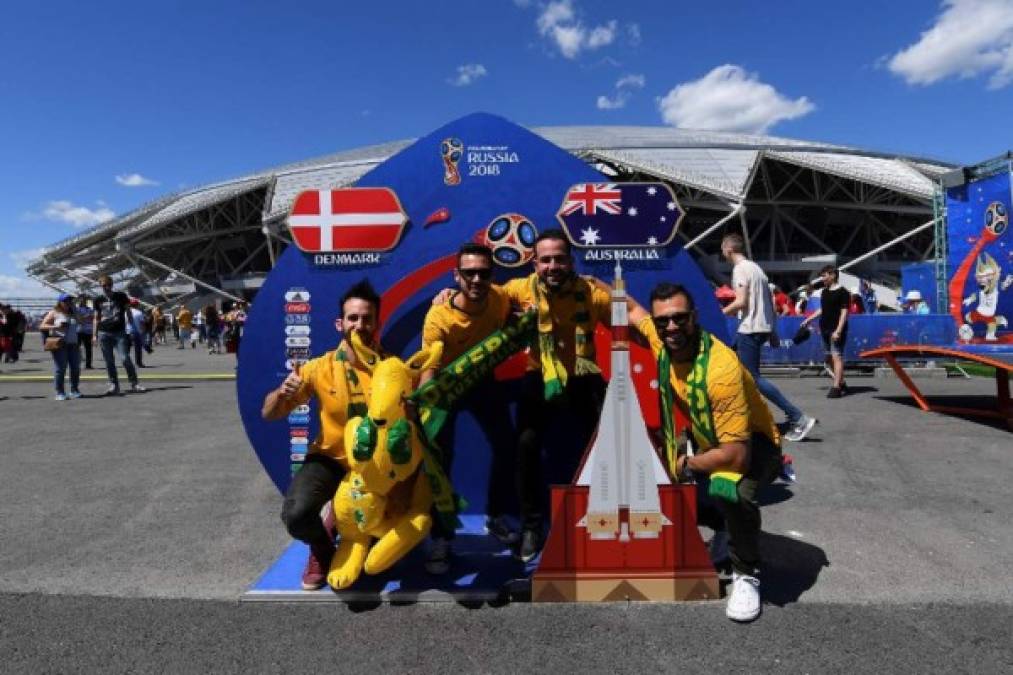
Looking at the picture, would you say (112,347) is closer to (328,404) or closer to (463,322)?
(328,404)

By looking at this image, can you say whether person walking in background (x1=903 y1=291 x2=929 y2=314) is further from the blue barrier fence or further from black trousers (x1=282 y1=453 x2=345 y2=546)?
black trousers (x1=282 y1=453 x2=345 y2=546)

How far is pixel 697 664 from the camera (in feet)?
7.95

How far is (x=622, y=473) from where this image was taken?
3.00m

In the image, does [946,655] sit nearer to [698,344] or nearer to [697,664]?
[697,664]

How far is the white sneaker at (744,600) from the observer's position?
109 inches

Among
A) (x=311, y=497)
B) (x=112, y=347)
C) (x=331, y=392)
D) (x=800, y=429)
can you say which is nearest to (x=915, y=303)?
(x=800, y=429)

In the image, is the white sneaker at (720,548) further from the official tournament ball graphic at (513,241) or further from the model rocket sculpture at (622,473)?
the official tournament ball graphic at (513,241)

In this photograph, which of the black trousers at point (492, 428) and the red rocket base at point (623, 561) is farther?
the black trousers at point (492, 428)

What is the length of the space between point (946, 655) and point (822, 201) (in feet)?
151

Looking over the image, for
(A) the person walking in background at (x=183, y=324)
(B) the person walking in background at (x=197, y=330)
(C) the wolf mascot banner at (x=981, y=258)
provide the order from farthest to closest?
(B) the person walking in background at (x=197, y=330)
(A) the person walking in background at (x=183, y=324)
(C) the wolf mascot banner at (x=981, y=258)

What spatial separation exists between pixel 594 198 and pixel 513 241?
581 mm

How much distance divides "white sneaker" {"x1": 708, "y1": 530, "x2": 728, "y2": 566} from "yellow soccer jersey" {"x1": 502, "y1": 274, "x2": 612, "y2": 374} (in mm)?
1207

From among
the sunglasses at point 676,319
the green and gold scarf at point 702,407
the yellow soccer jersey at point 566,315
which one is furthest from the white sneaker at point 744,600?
the yellow soccer jersey at point 566,315

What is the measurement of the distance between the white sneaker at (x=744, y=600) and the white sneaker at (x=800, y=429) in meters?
3.80
